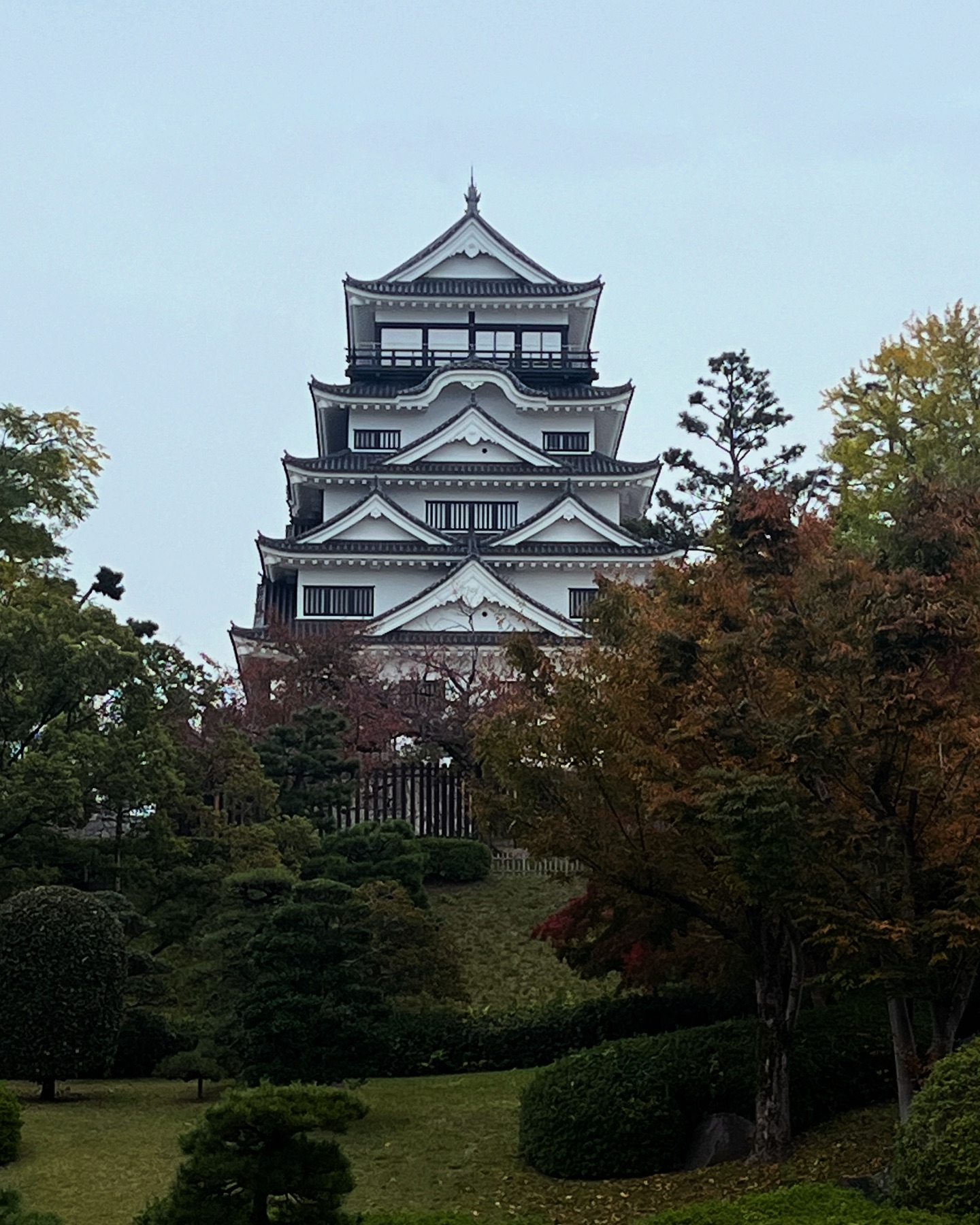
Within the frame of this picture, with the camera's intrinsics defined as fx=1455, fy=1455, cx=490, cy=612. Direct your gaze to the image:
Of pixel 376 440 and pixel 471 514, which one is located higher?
pixel 376 440

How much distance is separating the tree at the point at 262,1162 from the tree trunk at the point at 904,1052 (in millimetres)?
4056

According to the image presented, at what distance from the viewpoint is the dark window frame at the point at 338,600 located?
133 feet

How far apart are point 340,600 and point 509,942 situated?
20.5 meters

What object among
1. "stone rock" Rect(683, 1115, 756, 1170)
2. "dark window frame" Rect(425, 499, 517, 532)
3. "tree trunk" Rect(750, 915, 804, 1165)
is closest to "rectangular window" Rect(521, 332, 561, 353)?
"dark window frame" Rect(425, 499, 517, 532)

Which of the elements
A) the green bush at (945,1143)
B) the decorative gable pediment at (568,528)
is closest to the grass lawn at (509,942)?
the green bush at (945,1143)

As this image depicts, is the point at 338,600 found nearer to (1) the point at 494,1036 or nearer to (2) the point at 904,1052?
(1) the point at 494,1036

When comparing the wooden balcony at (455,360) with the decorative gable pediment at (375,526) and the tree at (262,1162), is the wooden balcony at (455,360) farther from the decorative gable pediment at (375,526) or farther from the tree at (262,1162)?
the tree at (262,1162)

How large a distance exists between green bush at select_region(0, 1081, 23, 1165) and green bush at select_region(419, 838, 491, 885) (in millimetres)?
12480

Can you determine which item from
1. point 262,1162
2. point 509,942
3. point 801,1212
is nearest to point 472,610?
point 509,942

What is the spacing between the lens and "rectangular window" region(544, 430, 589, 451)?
44.8m

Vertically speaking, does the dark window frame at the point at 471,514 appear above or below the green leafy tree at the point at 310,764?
above

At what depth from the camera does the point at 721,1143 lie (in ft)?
36.9

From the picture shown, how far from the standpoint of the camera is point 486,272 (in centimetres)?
4709

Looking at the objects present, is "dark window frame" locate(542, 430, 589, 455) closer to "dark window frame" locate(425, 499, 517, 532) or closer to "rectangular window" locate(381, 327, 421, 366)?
"dark window frame" locate(425, 499, 517, 532)
